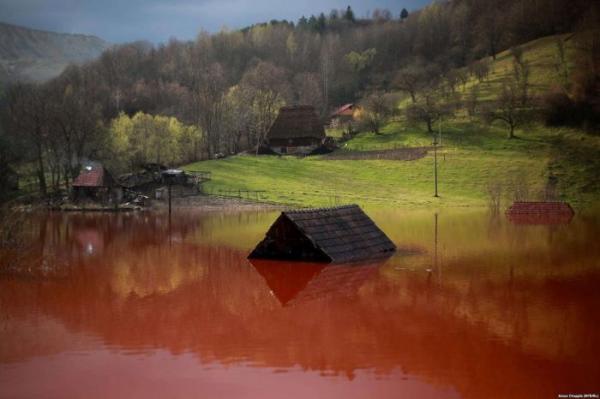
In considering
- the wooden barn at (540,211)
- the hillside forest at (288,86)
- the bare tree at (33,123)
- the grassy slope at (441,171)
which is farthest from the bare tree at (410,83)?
the bare tree at (33,123)

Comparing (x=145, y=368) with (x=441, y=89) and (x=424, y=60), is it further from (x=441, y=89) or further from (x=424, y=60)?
(x=424, y=60)

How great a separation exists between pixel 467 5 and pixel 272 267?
454 ft

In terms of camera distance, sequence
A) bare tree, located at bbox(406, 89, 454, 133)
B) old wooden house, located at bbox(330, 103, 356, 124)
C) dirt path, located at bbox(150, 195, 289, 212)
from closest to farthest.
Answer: dirt path, located at bbox(150, 195, 289, 212), bare tree, located at bbox(406, 89, 454, 133), old wooden house, located at bbox(330, 103, 356, 124)

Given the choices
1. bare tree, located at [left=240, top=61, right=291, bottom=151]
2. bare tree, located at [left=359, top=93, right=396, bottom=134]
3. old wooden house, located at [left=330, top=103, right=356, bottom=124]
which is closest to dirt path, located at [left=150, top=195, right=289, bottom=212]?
bare tree, located at [left=240, top=61, right=291, bottom=151]

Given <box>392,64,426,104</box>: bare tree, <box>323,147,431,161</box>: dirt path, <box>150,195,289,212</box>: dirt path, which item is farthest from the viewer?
<box>392,64,426,104</box>: bare tree

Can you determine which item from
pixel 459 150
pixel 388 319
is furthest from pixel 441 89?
pixel 388 319

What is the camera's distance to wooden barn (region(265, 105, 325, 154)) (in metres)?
86.9

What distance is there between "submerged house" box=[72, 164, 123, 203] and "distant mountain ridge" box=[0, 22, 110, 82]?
270 ft

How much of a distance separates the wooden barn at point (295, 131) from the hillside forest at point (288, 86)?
2504 mm

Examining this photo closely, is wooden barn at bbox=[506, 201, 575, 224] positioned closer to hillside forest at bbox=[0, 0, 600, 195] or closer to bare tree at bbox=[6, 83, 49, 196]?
hillside forest at bbox=[0, 0, 600, 195]

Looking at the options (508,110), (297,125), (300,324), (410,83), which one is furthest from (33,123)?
(410,83)

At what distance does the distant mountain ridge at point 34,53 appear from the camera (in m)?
142

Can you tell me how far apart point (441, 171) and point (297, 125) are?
29202mm

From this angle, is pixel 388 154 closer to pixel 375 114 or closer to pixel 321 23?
pixel 375 114
